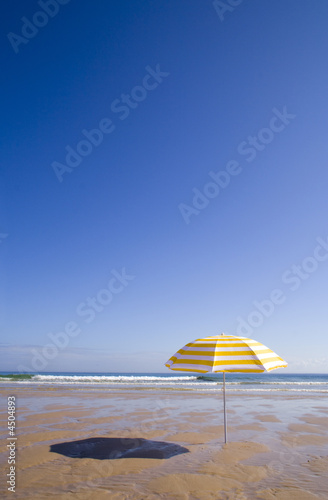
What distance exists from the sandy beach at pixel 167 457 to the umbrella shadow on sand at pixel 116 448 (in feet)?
0.06

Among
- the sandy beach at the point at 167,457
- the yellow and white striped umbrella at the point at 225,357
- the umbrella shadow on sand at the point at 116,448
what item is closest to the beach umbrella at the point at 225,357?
the yellow and white striped umbrella at the point at 225,357

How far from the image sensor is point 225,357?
6066 mm

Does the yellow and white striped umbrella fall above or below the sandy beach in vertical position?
above

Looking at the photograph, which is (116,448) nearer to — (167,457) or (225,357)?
(167,457)

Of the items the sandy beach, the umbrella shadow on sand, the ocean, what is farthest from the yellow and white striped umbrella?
the ocean

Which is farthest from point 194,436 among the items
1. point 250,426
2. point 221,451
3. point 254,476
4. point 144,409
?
point 144,409

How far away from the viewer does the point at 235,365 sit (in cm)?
589

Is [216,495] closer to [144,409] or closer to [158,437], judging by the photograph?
[158,437]

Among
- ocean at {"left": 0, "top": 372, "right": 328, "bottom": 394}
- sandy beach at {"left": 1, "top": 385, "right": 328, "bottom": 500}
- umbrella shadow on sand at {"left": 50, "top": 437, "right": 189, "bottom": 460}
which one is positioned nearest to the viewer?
sandy beach at {"left": 1, "top": 385, "right": 328, "bottom": 500}

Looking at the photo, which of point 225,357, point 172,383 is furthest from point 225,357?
point 172,383

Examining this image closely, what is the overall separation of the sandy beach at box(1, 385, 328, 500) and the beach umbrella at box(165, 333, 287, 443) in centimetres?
161

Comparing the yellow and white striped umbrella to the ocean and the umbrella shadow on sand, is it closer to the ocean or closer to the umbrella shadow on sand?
the umbrella shadow on sand

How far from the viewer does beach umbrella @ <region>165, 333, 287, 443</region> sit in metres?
5.86

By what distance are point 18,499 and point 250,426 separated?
7.09m
